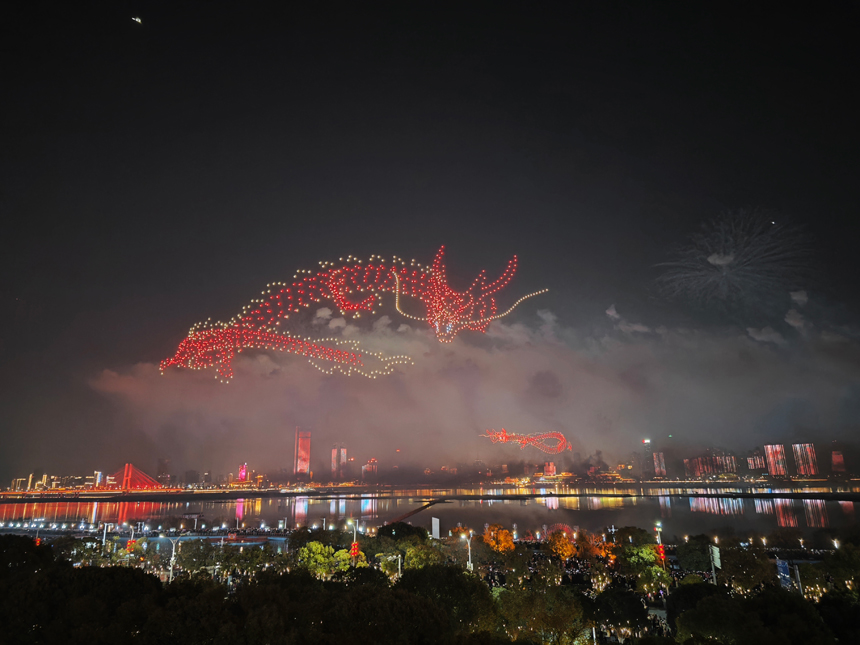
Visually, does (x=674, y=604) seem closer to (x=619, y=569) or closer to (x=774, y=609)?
(x=774, y=609)

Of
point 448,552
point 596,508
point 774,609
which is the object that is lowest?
point 596,508

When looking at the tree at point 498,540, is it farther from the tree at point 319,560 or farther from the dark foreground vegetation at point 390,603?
the tree at point 319,560

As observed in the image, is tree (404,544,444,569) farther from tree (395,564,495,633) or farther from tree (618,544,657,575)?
tree (618,544,657,575)

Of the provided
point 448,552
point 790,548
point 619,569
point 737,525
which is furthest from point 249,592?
point 737,525

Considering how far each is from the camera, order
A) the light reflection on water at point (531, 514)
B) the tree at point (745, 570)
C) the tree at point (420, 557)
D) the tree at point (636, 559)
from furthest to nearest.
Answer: the light reflection on water at point (531, 514), the tree at point (420, 557), the tree at point (636, 559), the tree at point (745, 570)

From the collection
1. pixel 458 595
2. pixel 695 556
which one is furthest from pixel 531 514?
pixel 458 595

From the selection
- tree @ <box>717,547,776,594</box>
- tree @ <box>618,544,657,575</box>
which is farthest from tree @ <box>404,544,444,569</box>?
tree @ <box>717,547,776,594</box>

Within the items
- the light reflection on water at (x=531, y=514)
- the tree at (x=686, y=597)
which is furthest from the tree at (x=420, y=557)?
the light reflection on water at (x=531, y=514)
